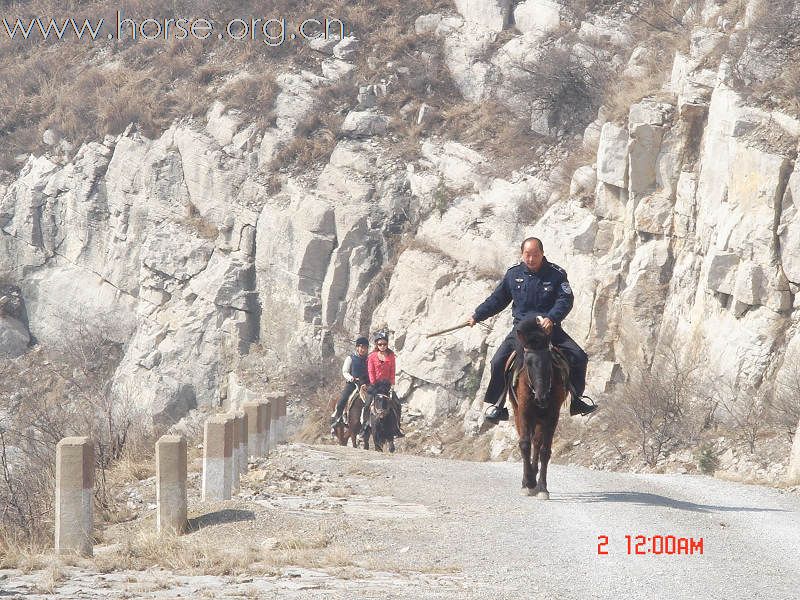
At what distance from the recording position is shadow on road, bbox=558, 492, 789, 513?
36.9 ft

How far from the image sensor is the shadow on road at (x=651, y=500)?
11.2 meters

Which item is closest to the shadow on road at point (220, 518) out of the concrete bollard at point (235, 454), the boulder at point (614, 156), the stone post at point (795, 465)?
the concrete bollard at point (235, 454)

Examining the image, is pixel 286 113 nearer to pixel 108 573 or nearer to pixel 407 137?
pixel 407 137

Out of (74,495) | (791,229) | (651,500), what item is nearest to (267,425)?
(651,500)

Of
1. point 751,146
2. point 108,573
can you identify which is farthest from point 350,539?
point 751,146

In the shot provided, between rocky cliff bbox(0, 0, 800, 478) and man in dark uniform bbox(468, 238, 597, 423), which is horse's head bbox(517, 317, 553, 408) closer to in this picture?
man in dark uniform bbox(468, 238, 597, 423)

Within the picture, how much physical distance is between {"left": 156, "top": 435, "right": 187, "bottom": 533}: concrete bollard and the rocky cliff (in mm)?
13244

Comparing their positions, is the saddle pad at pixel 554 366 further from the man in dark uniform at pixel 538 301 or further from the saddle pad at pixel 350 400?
the saddle pad at pixel 350 400

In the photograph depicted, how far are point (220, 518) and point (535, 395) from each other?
318cm

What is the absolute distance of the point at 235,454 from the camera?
40.0ft

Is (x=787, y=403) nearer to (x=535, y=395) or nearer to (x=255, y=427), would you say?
(x=255, y=427)
